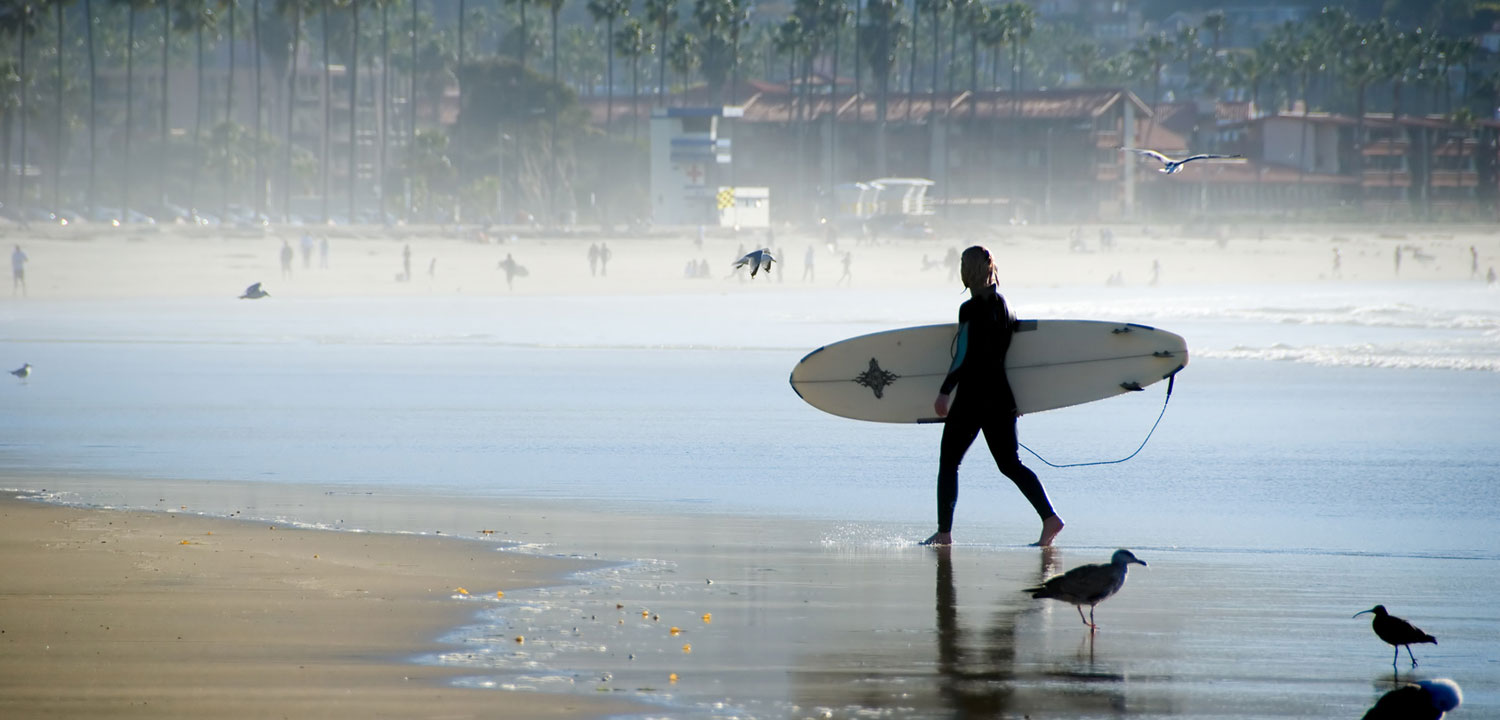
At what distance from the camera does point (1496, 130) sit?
98.6 m

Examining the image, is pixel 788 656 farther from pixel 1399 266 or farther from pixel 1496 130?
pixel 1496 130

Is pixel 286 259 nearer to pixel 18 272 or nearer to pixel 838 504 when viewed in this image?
pixel 18 272

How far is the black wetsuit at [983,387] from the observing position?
7.16m

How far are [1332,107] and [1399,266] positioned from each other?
6484 centimetres

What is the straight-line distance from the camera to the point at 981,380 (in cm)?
719

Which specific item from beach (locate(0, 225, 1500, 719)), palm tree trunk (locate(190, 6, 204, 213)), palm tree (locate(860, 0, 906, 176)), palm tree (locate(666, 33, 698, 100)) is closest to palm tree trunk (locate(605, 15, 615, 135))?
palm tree (locate(666, 33, 698, 100))

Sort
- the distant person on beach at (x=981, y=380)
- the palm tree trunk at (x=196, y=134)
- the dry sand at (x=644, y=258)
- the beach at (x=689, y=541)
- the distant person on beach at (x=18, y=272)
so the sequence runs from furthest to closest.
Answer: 1. the palm tree trunk at (x=196, y=134)
2. the dry sand at (x=644, y=258)
3. the distant person on beach at (x=18, y=272)
4. the distant person on beach at (x=981, y=380)
5. the beach at (x=689, y=541)

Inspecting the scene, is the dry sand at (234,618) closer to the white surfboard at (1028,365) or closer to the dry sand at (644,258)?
the white surfboard at (1028,365)

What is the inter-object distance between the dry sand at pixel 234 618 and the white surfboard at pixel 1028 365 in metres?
2.25

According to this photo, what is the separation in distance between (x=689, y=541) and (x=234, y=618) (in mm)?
2657

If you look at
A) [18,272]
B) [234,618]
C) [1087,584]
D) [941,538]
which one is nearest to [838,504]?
[941,538]

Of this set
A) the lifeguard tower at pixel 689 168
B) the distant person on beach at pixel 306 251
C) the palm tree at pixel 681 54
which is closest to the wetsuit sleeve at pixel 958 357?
the distant person on beach at pixel 306 251

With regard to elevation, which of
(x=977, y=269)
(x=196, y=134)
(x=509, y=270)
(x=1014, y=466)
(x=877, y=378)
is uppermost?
(x=196, y=134)

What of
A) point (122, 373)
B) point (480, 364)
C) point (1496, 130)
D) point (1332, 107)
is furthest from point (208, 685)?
point (1332, 107)
